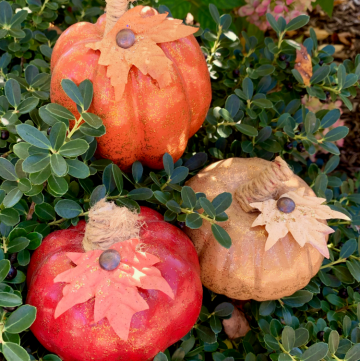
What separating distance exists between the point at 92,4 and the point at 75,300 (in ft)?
3.71

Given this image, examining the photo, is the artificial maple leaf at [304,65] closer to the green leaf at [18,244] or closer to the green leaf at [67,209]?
the green leaf at [67,209]

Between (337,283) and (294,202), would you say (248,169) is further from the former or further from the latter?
(337,283)

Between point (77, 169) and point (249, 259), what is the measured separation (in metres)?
0.44

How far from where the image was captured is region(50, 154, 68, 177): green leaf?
750 millimetres

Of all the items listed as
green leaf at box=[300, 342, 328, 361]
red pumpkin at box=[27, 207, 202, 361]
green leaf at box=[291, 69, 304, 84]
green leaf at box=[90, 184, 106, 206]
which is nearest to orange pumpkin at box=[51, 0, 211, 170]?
green leaf at box=[90, 184, 106, 206]

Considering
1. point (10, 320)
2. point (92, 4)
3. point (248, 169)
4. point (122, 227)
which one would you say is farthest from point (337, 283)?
point (92, 4)

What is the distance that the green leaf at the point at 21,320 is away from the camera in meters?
0.70

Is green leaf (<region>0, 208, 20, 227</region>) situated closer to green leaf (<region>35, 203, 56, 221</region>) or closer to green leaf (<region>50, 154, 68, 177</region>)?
green leaf (<region>35, 203, 56, 221</region>)

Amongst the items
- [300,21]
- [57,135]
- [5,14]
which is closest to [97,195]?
[57,135]

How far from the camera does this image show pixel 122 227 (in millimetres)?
788

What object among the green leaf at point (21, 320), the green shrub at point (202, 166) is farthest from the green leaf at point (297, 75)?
the green leaf at point (21, 320)

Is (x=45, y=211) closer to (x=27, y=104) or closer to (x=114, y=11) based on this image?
(x=27, y=104)

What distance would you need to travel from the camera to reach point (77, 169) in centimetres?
80

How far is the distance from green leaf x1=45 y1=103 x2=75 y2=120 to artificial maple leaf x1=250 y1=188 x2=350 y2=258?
45cm
